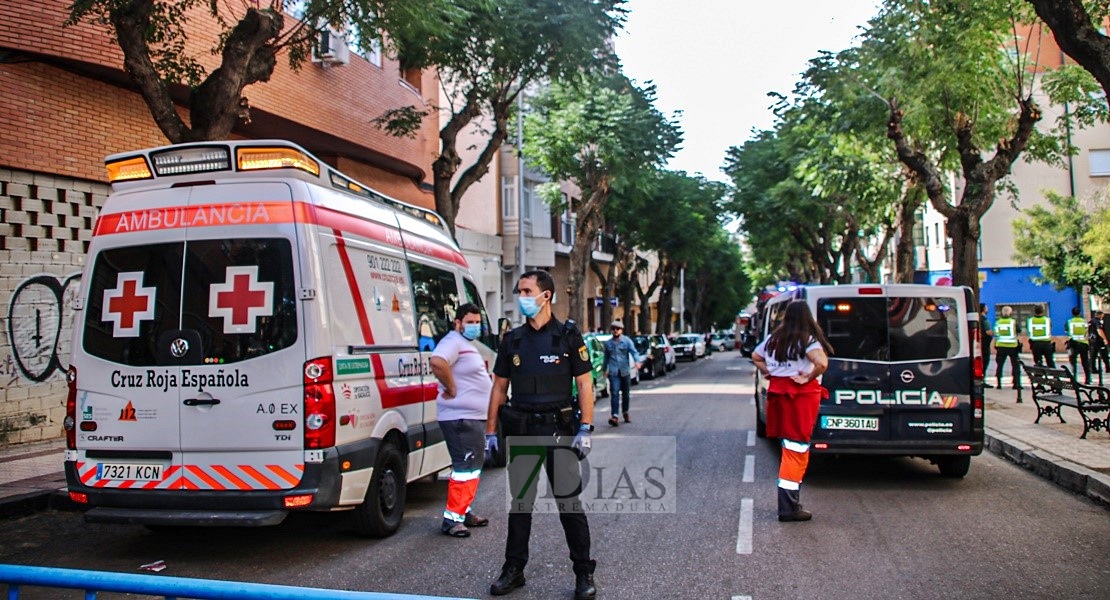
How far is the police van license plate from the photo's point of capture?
9.00 m

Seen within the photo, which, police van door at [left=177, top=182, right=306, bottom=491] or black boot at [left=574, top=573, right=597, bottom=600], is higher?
police van door at [left=177, top=182, right=306, bottom=491]

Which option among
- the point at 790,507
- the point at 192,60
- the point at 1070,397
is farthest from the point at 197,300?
the point at 1070,397

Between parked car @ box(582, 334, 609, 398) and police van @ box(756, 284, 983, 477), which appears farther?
parked car @ box(582, 334, 609, 398)

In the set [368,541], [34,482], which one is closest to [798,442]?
[368,541]

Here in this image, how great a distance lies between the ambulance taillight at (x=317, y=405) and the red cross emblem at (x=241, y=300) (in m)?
0.50

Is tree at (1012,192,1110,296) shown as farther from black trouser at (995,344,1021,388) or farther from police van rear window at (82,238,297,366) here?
police van rear window at (82,238,297,366)

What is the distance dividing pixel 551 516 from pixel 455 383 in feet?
5.16

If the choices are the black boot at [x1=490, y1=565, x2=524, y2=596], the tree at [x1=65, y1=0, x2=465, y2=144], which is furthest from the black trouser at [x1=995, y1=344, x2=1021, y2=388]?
the black boot at [x1=490, y1=565, x2=524, y2=596]

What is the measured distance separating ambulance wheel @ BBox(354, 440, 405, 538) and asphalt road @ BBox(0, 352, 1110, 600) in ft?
0.39

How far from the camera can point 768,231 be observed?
37188 mm

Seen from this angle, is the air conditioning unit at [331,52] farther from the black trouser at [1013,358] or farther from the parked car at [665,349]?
the parked car at [665,349]

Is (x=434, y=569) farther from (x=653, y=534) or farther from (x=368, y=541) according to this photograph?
(x=653, y=534)

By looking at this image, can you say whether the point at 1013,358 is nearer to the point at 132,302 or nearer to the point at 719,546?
the point at 719,546

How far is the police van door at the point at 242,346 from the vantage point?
20.1 feet
